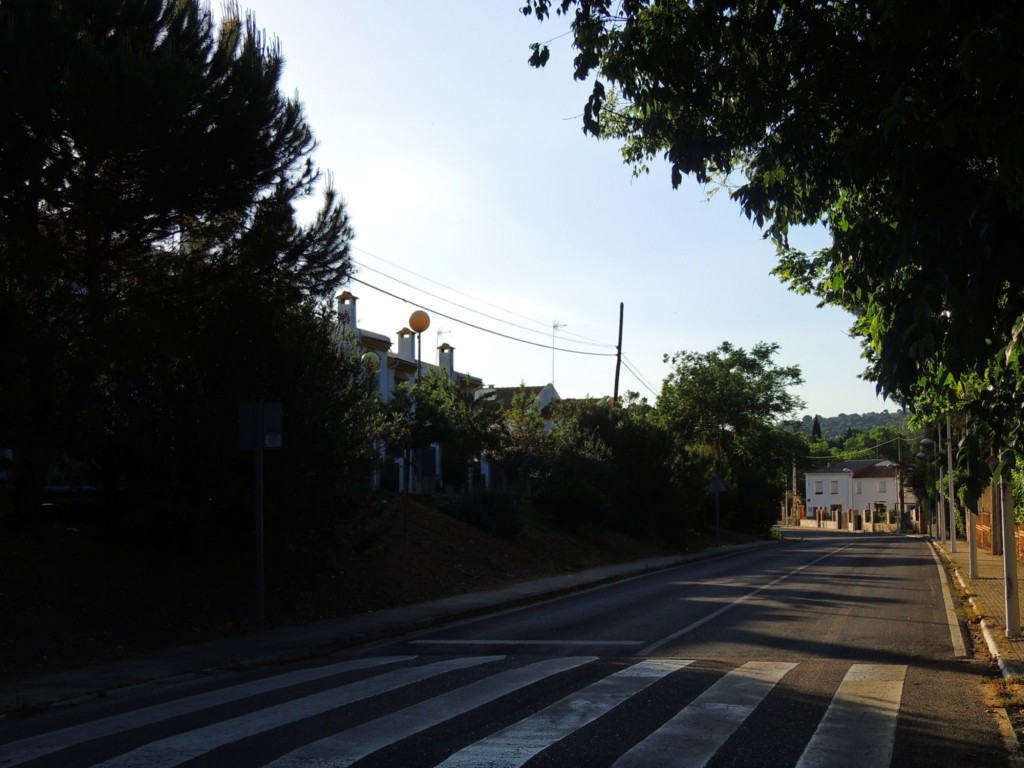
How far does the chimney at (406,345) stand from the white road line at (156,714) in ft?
127

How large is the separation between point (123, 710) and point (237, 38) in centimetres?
990

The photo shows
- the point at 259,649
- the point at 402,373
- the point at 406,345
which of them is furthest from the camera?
the point at 406,345

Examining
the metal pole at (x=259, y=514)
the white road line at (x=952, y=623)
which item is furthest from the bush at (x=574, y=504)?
the metal pole at (x=259, y=514)

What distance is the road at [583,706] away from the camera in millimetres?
6711

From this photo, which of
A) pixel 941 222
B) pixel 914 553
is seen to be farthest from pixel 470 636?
pixel 914 553

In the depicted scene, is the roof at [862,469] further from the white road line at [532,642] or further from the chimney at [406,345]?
the white road line at [532,642]

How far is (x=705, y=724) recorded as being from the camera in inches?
296

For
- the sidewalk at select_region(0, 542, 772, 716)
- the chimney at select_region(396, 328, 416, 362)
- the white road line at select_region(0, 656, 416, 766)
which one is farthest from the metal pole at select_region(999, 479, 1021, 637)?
the chimney at select_region(396, 328, 416, 362)

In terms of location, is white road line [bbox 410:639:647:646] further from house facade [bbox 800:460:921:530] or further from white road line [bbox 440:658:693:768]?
house facade [bbox 800:460:921:530]

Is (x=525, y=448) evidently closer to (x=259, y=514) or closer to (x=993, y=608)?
(x=993, y=608)

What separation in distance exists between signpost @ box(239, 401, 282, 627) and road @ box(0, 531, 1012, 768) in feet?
8.00

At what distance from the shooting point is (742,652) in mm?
11516

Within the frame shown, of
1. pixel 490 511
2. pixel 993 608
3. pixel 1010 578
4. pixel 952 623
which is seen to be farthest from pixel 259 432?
pixel 490 511

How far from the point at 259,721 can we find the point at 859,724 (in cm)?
457
